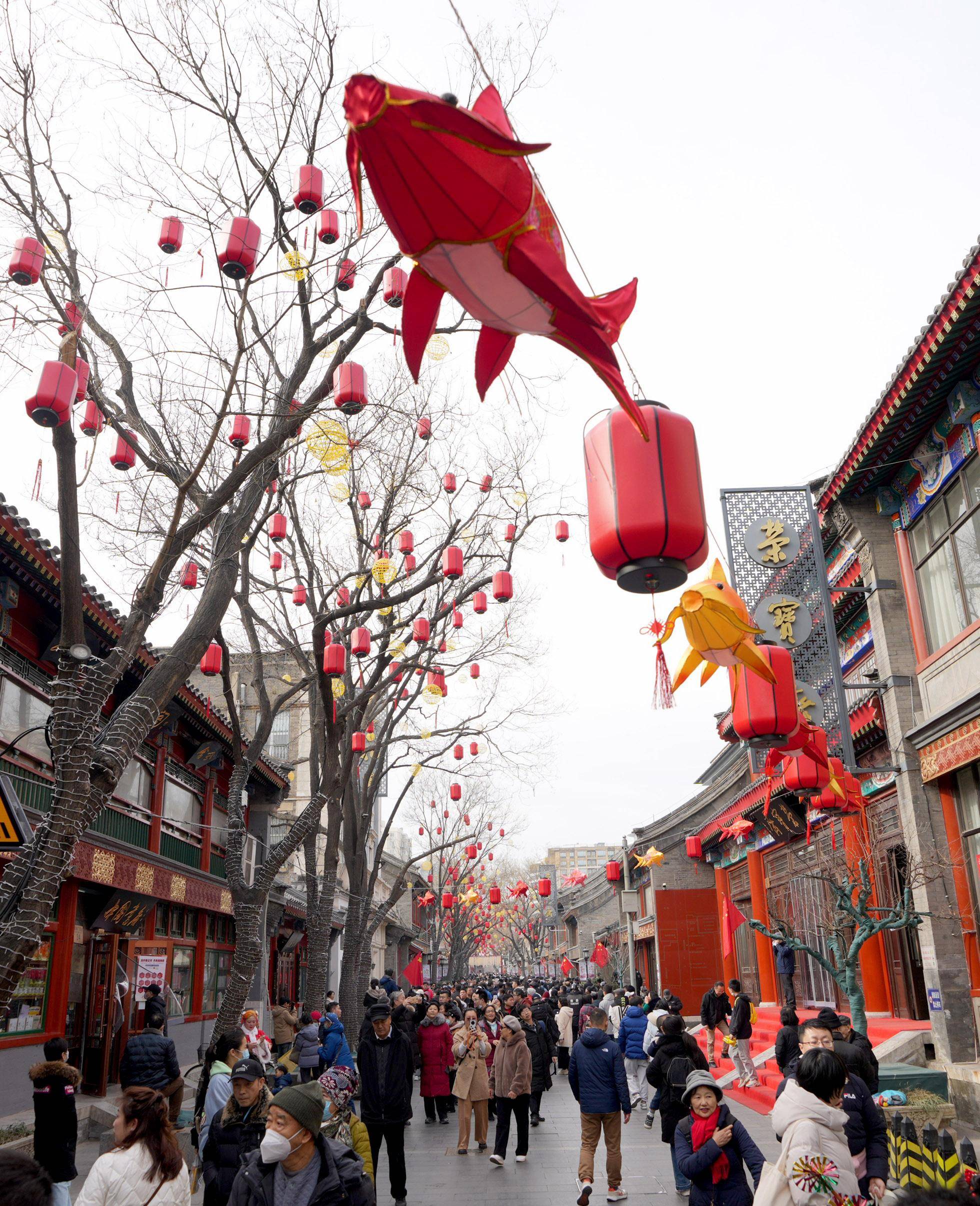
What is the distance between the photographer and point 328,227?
876 cm

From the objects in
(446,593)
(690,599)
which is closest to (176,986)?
(446,593)

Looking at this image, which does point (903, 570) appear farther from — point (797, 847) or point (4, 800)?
point (4, 800)

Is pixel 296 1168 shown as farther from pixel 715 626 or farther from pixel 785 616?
pixel 785 616

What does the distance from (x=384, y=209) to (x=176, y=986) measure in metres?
17.3

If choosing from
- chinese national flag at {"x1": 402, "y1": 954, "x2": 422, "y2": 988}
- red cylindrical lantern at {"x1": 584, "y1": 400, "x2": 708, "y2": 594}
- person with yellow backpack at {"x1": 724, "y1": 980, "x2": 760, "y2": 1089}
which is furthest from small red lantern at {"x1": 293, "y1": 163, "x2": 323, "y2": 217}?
chinese national flag at {"x1": 402, "y1": 954, "x2": 422, "y2": 988}

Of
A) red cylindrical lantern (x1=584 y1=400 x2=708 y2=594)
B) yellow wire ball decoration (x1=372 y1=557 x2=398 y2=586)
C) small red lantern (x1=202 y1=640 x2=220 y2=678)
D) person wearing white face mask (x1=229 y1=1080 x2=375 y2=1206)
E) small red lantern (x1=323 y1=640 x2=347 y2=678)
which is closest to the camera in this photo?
person wearing white face mask (x1=229 y1=1080 x2=375 y2=1206)

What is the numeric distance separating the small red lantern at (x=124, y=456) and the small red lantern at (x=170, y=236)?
5.31 ft

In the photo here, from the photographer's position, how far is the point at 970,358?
10.3 metres

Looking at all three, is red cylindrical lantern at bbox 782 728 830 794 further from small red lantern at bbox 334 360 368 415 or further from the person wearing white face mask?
the person wearing white face mask

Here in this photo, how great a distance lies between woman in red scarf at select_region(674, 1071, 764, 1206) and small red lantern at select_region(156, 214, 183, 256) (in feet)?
24.1

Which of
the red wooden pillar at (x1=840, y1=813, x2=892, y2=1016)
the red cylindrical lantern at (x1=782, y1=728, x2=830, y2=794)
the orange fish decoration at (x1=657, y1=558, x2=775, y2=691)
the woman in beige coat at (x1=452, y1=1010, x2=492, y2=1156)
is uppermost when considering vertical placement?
the orange fish decoration at (x1=657, y1=558, x2=775, y2=691)

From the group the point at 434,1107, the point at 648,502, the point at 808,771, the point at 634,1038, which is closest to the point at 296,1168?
the point at 648,502

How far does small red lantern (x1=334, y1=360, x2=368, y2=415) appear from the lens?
8.39m

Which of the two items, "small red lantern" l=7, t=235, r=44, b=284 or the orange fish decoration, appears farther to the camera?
the orange fish decoration
